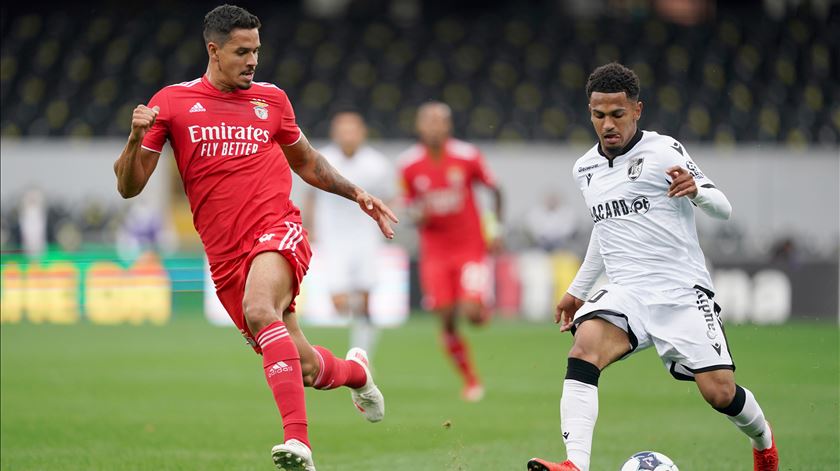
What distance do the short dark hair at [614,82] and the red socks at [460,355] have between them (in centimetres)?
583

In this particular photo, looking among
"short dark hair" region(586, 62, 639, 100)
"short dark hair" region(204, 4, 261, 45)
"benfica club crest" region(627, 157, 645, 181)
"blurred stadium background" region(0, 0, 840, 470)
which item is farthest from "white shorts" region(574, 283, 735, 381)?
"blurred stadium background" region(0, 0, 840, 470)

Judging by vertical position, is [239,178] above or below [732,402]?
above

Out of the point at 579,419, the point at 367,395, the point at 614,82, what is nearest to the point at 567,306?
the point at 579,419

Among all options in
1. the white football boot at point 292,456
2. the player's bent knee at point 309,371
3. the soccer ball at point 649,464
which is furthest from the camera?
the player's bent knee at point 309,371

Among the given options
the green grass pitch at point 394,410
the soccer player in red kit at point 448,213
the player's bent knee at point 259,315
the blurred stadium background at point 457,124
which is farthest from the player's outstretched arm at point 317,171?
the blurred stadium background at point 457,124

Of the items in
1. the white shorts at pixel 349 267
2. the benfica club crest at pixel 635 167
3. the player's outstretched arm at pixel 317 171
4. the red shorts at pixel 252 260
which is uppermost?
the benfica club crest at pixel 635 167

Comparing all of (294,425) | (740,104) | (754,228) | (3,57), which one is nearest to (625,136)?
(294,425)

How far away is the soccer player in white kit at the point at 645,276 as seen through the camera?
5.99 metres

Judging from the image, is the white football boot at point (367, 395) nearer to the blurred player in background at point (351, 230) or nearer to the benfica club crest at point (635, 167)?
the benfica club crest at point (635, 167)

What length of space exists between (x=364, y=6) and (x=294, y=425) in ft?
97.0

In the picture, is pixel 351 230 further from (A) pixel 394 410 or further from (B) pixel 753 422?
(B) pixel 753 422

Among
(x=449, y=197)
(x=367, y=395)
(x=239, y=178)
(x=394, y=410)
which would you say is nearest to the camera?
(x=239, y=178)

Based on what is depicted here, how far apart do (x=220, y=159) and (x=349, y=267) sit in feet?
22.5

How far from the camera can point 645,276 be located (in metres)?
6.14
